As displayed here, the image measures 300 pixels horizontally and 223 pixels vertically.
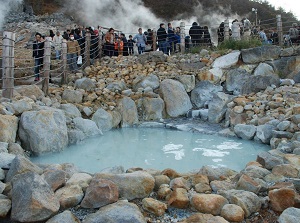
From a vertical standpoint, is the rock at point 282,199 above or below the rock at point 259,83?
below

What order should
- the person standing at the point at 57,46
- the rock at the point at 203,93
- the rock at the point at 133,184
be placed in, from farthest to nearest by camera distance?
the person standing at the point at 57,46 → the rock at the point at 203,93 → the rock at the point at 133,184

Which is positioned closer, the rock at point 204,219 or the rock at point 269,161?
the rock at point 204,219

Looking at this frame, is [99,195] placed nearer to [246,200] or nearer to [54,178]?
[54,178]

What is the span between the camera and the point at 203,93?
8953mm

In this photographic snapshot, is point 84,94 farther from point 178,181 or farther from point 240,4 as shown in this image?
point 240,4

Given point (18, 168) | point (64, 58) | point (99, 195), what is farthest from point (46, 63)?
point (99, 195)

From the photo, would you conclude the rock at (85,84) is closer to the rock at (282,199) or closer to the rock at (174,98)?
the rock at (174,98)

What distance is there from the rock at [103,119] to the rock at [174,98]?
182cm

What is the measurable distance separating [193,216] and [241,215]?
37cm

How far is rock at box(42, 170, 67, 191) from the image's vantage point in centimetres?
261

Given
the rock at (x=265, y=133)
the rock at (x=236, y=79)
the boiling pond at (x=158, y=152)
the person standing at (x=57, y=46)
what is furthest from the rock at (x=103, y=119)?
the rock at (x=236, y=79)

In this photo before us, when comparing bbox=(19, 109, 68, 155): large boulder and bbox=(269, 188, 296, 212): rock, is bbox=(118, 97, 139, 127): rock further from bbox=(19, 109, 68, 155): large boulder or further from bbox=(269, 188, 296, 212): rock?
bbox=(269, 188, 296, 212): rock

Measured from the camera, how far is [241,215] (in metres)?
2.34

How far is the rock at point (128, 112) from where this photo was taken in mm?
7921
